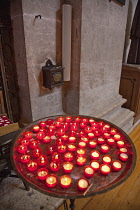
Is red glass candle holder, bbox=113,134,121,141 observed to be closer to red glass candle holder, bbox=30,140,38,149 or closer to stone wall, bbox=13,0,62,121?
red glass candle holder, bbox=30,140,38,149

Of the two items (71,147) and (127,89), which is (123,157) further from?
(127,89)

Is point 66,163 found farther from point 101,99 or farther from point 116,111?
point 116,111

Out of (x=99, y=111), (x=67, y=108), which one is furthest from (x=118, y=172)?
(x=99, y=111)

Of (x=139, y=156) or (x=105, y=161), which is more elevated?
(x=105, y=161)

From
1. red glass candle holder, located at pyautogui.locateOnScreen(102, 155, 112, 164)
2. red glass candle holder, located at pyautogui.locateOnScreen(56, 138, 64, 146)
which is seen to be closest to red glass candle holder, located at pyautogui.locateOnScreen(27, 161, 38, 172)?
red glass candle holder, located at pyautogui.locateOnScreen(56, 138, 64, 146)

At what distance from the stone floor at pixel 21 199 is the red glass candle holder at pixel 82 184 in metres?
1.34

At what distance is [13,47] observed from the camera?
2541mm

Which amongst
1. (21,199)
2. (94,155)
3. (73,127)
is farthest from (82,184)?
(21,199)

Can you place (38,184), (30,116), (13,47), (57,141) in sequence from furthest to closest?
(30,116), (13,47), (57,141), (38,184)

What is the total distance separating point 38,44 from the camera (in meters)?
2.48

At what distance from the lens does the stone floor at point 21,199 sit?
2123 mm

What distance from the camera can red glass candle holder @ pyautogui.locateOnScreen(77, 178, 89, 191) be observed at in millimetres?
1109

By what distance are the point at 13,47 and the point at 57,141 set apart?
1.79 meters

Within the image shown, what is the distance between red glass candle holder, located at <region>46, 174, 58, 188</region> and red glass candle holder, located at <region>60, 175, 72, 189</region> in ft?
0.15
